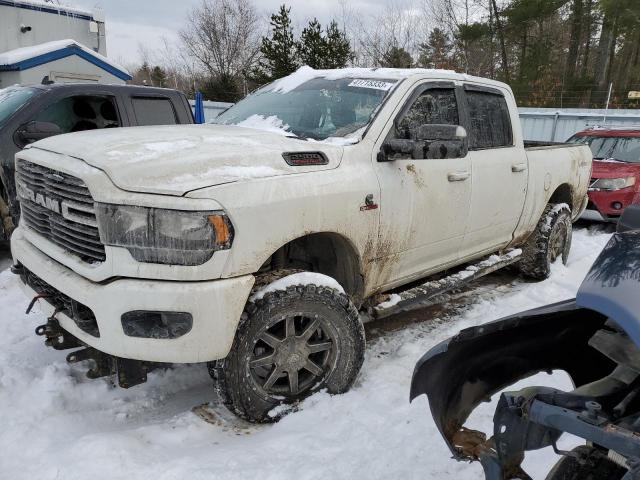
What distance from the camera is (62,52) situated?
51.1ft

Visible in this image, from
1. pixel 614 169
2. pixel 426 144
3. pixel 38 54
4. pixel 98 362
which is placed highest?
pixel 38 54

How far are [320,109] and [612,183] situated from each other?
6.28 metres

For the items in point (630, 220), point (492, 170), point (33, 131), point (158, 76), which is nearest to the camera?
point (630, 220)

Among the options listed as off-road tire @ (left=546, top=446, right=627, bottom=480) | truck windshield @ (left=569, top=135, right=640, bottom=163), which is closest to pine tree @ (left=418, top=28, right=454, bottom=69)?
truck windshield @ (left=569, top=135, right=640, bottom=163)

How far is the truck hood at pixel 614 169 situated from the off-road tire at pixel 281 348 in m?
6.75

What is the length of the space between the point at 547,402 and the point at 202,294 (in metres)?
1.51

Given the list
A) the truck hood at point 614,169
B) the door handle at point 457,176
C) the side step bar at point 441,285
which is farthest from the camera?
the truck hood at point 614,169

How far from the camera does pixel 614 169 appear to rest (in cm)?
817

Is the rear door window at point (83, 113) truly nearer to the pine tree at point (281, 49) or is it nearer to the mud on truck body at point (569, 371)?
the mud on truck body at point (569, 371)

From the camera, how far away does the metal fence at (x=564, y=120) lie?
14.8 metres

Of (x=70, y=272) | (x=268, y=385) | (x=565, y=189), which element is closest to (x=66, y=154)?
(x=70, y=272)

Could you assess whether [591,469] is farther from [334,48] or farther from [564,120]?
[334,48]

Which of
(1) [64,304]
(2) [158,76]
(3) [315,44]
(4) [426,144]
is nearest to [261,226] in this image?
(1) [64,304]

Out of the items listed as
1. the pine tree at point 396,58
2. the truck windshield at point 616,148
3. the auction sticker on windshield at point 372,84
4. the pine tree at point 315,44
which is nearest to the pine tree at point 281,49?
the pine tree at point 315,44
